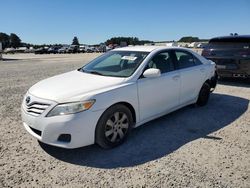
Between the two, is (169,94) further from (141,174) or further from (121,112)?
(141,174)

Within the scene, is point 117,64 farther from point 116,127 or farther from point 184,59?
point 184,59

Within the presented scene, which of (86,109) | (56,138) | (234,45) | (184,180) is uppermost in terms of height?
(234,45)

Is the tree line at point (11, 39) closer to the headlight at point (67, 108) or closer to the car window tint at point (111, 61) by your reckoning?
the car window tint at point (111, 61)

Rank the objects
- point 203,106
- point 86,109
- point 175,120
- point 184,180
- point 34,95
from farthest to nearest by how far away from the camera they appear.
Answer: point 203,106, point 175,120, point 34,95, point 86,109, point 184,180

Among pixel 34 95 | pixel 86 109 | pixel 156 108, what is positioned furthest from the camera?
pixel 156 108

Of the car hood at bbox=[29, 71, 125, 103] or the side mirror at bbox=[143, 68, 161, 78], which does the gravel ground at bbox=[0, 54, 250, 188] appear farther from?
the side mirror at bbox=[143, 68, 161, 78]

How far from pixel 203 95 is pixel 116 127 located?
3043 millimetres

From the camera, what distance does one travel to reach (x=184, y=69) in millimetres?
5363

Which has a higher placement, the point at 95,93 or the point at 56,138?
the point at 95,93

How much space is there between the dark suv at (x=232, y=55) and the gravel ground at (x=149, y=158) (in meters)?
3.71

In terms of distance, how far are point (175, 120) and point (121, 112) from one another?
1746mm

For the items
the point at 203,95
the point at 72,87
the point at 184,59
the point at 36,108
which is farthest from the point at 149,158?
the point at 203,95

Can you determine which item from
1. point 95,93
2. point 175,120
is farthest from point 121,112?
point 175,120

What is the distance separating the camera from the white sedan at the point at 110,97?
138 inches
